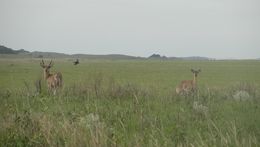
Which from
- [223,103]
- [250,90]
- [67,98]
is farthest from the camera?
[250,90]

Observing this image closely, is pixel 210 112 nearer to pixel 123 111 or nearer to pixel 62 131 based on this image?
pixel 123 111

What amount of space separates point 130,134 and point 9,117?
2.34 m

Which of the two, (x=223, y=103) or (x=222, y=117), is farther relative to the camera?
(x=223, y=103)

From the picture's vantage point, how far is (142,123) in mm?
7746

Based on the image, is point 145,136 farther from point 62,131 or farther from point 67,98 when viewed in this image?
point 67,98

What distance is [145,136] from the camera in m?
6.69

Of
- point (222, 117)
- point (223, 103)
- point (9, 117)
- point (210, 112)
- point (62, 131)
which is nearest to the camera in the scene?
point (62, 131)

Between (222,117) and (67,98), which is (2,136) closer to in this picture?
(222,117)

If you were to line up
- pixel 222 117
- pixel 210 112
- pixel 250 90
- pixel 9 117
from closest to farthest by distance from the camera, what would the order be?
pixel 9 117 < pixel 222 117 < pixel 210 112 < pixel 250 90

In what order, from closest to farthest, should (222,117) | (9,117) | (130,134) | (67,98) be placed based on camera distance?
(130,134) < (9,117) < (222,117) < (67,98)

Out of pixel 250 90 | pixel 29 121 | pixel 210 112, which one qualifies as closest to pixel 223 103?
pixel 210 112

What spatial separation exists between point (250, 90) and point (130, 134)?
26.1 ft

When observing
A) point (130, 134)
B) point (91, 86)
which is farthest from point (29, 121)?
point (91, 86)

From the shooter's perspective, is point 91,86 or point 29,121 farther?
point 91,86
